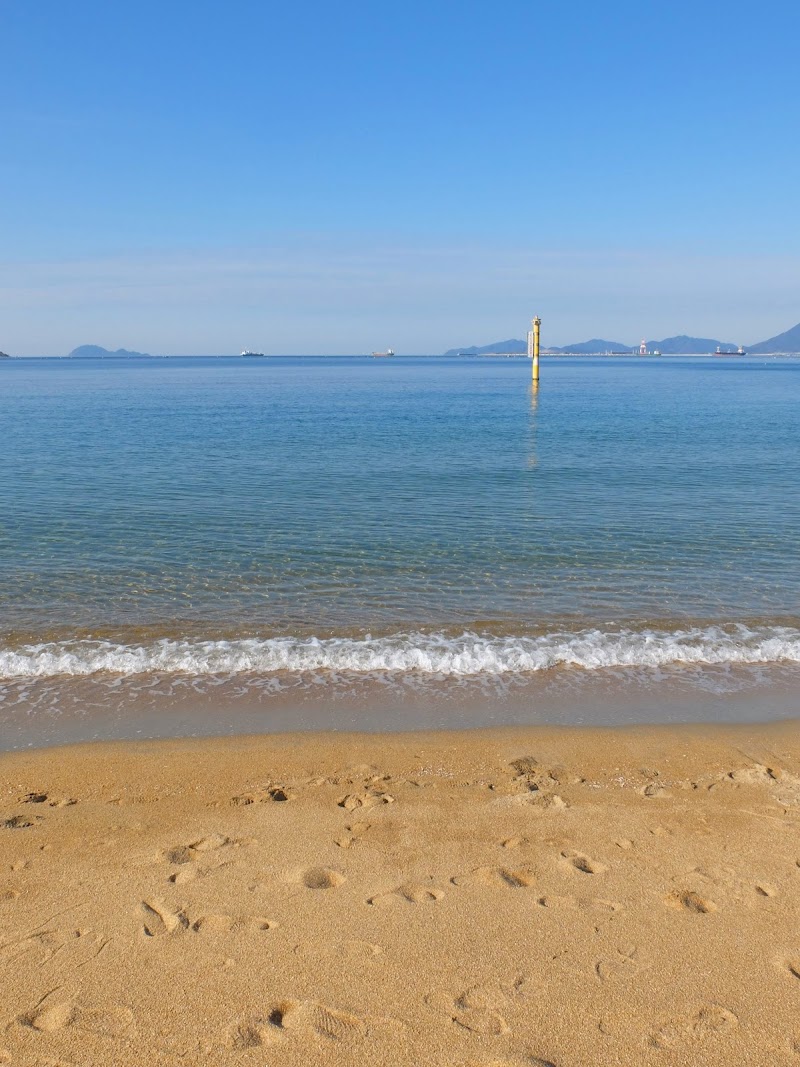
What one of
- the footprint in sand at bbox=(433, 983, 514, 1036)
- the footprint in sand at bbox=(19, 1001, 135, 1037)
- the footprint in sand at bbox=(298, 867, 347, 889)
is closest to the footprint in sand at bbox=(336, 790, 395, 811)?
the footprint in sand at bbox=(298, 867, 347, 889)

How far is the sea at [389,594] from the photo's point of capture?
9.77 m

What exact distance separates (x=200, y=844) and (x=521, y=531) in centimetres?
1337

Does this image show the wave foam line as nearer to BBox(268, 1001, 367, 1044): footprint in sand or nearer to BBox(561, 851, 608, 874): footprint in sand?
BBox(561, 851, 608, 874): footprint in sand

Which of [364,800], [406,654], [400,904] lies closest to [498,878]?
[400,904]

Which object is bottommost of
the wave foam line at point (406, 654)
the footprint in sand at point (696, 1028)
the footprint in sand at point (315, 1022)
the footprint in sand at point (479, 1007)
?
the wave foam line at point (406, 654)

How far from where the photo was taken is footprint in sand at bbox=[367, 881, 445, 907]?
5.59 meters

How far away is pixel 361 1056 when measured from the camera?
421 centimetres

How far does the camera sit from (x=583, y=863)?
613 cm

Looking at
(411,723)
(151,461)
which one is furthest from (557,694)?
(151,461)

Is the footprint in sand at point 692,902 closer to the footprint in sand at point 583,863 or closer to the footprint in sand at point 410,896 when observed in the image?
the footprint in sand at point 583,863

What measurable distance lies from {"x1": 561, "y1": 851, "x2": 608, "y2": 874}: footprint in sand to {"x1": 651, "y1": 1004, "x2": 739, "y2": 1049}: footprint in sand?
1.51 meters

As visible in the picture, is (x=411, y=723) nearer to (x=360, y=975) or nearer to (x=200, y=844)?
(x=200, y=844)

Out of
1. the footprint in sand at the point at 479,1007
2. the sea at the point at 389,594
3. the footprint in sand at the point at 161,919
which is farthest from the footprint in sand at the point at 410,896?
the sea at the point at 389,594

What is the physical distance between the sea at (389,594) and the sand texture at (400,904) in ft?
4.36
